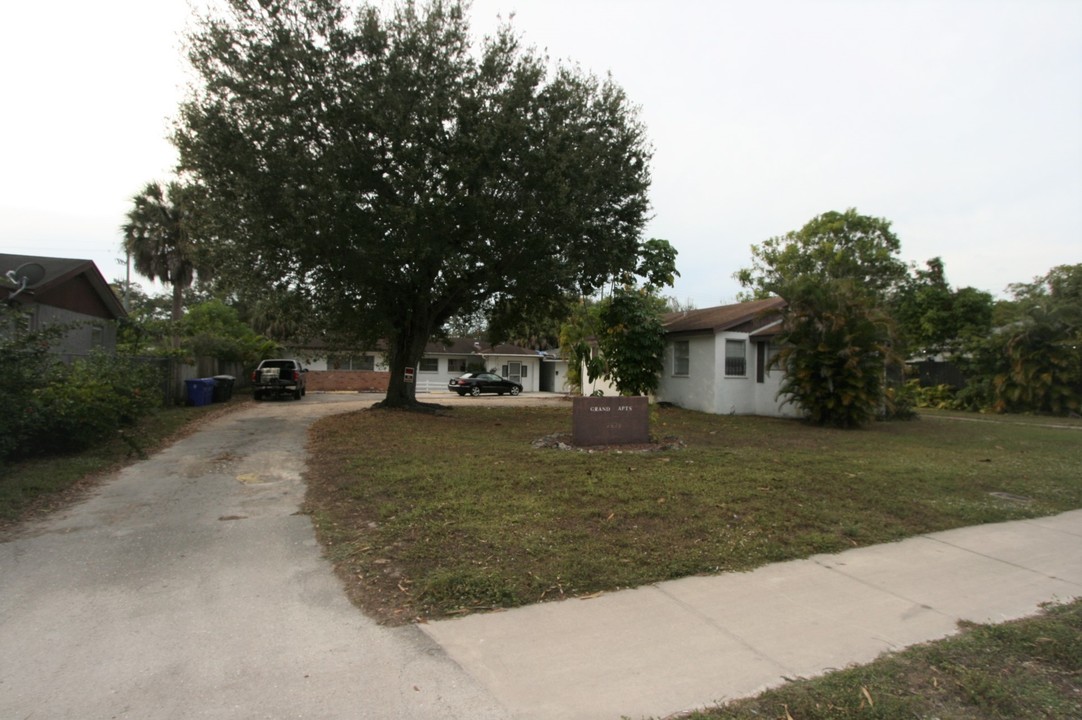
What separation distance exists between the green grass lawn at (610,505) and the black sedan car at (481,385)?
23.9 meters

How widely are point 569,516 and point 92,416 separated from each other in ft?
26.7

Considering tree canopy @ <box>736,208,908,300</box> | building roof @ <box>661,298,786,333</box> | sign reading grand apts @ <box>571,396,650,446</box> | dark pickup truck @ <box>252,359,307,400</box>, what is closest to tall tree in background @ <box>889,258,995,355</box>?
tree canopy @ <box>736,208,908,300</box>

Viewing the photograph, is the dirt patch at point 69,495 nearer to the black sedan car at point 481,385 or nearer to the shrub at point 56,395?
the shrub at point 56,395

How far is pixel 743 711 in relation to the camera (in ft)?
10.4

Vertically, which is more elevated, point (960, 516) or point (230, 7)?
point (230, 7)

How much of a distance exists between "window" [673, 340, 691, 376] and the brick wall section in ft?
70.3

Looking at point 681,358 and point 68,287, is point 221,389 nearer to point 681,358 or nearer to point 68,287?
point 68,287

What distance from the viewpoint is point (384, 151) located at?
1485cm

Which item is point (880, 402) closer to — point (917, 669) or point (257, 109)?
point (917, 669)

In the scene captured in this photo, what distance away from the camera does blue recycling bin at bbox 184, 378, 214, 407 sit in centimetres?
2038

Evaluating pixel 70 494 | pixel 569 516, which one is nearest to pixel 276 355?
pixel 70 494

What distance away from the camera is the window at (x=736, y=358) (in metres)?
20.7

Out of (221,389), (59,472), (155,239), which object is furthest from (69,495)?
(155,239)

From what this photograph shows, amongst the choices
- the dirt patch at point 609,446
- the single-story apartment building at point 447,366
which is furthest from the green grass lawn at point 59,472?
the single-story apartment building at point 447,366
